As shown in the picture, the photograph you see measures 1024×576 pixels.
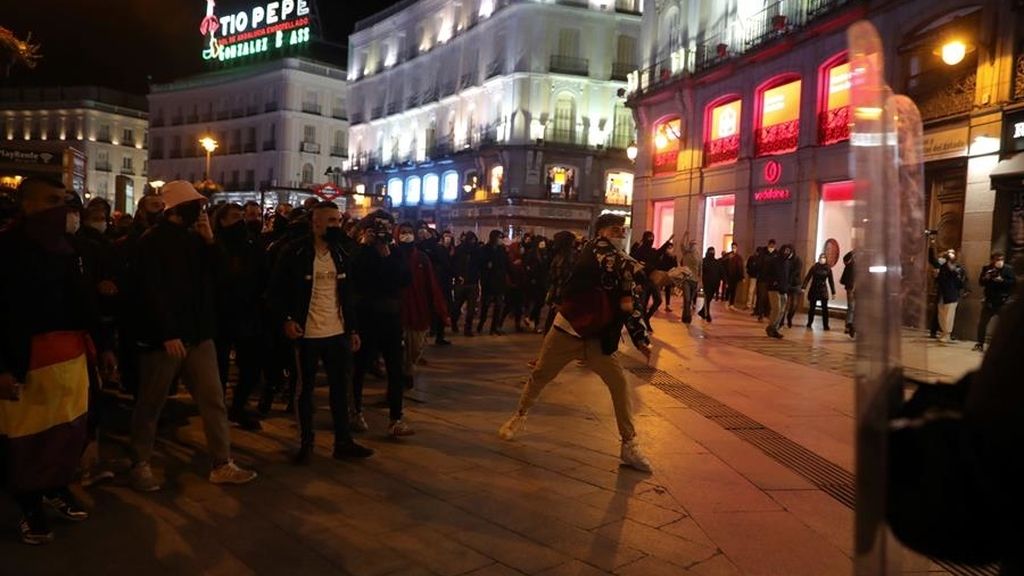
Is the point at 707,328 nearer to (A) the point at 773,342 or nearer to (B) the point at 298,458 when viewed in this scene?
(A) the point at 773,342

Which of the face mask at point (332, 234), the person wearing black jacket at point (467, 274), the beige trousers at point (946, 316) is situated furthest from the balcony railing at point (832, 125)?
the face mask at point (332, 234)

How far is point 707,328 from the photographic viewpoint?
595 inches

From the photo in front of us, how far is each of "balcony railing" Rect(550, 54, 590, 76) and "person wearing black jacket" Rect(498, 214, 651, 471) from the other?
120ft

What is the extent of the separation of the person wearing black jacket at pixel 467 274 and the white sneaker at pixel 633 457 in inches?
327

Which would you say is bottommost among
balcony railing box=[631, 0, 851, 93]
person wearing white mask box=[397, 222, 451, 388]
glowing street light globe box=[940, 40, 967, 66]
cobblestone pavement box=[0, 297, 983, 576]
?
cobblestone pavement box=[0, 297, 983, 576]

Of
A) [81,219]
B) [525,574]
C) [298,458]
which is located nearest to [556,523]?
[525,574]

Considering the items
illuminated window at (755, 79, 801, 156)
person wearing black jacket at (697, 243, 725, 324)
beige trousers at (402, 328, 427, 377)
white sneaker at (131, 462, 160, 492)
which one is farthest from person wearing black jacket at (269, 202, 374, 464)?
illuminated window at (755, 79, 801, 156)

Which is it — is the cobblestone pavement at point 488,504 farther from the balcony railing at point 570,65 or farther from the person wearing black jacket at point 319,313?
the balcony railing at point 570,65

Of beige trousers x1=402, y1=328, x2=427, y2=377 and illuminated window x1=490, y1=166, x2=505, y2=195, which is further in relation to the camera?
illuminated window x1=490, y1=166, x2=505, y2=195

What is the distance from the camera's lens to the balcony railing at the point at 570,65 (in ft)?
133

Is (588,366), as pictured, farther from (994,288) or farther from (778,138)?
(778,138)

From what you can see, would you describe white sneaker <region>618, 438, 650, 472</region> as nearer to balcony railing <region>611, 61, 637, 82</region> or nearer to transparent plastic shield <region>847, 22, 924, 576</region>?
transparent plastic shield <region>847, 22, 924, 576</region>

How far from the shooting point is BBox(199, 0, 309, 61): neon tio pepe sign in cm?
6316

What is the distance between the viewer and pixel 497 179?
1638 inches
